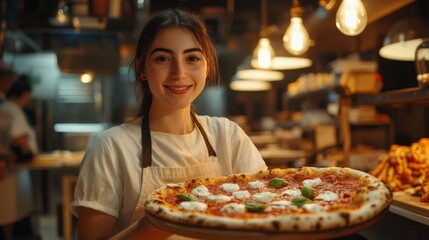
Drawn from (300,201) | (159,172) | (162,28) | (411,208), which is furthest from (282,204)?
(411,208)

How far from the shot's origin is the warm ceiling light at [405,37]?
2521 millimetres

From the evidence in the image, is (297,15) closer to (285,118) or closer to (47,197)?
(285,118)

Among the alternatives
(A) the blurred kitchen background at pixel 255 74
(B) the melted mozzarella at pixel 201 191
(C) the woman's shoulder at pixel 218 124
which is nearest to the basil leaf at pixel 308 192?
(B) the melted mozzarella at pixel 201 191

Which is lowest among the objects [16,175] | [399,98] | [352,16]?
[16,175]

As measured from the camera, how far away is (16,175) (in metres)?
5.41

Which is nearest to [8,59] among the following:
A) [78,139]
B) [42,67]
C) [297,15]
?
[42,67]

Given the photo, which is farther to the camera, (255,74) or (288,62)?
(255,74)

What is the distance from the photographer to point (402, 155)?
8.30ft

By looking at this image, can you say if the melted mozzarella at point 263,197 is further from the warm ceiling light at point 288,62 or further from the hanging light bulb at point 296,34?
the warm ceiling light at point 288,62

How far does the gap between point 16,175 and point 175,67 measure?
14.4ft

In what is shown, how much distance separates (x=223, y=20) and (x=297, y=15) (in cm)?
326

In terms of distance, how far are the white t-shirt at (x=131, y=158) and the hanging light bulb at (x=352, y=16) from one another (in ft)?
3.14

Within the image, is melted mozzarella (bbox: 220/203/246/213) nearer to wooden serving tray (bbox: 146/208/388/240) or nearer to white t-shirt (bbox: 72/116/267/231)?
wooden serving tray (bbox: 146/208/388/240)

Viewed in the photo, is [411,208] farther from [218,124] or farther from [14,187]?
[14,187]
